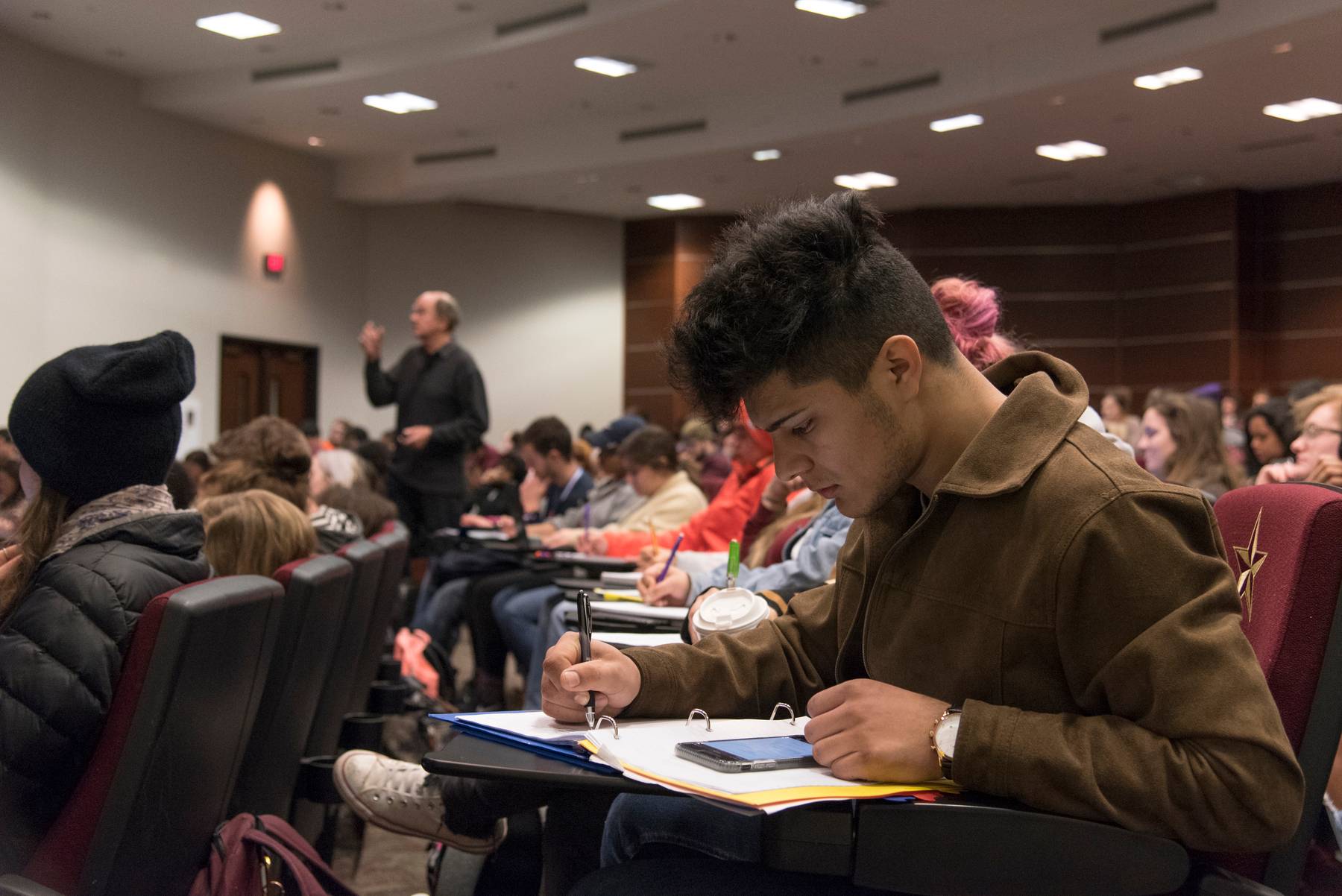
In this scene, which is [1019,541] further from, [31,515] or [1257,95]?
[1257,95]

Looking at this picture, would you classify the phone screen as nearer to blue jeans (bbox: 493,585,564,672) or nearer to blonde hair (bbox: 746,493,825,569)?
blonde hair (bbox: 746,493,825,569)

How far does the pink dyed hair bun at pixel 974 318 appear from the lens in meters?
2.36

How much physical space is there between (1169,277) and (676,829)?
43.3 feet

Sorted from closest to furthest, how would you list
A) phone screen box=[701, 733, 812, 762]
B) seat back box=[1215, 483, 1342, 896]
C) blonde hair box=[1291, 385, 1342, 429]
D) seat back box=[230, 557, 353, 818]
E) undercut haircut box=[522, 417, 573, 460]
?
1. phone screen box=[701, 733, 812, 762]
2. seat back box=[1215, 483, 1342, 896]
3. seat back box=[230, 557, 353, 818]
4. blonde hair box=[1291, 385, 1342, 429]
5. undercut haircut box=[522, 417, 573, 460]

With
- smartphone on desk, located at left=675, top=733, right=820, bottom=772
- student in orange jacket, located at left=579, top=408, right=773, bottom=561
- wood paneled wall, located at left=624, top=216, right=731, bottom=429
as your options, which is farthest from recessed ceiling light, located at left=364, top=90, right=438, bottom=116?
smartphone on desk, located at left=675, top=733, right=820, bottom=772

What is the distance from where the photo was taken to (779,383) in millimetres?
1220

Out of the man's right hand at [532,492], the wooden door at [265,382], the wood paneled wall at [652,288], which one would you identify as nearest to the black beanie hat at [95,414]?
the man's right hand at [532,492]

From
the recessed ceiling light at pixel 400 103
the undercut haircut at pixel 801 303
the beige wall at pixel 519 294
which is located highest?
the recessed ceiling light at pixel 400 103

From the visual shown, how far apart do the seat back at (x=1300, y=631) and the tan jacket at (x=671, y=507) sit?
11.7 ft

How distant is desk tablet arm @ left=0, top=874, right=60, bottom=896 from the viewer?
4.26 feet

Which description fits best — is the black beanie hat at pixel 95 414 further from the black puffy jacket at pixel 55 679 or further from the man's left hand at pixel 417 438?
the man's left hand at pixel 417 438

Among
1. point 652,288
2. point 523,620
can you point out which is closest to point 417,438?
point 523,620

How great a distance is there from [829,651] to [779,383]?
41 centimetres

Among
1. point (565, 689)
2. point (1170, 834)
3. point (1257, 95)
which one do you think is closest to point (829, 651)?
point (565, 689)
